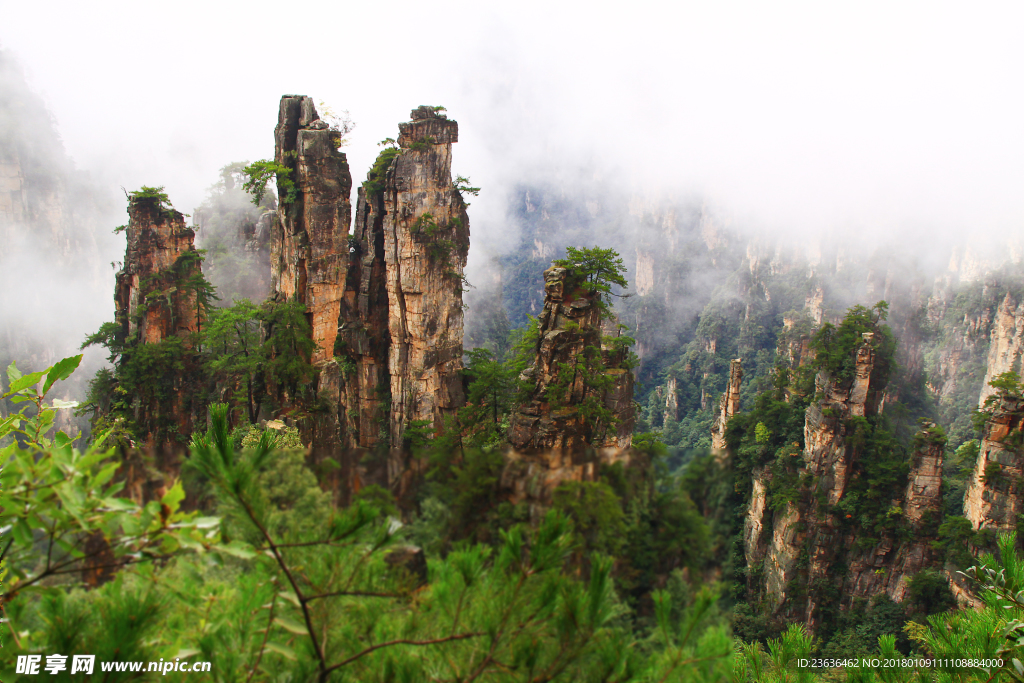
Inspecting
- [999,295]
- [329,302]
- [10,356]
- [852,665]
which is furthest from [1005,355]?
[10,356]

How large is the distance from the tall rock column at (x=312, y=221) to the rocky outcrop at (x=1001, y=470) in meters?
19.3

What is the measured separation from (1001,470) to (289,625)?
17476 millimetres

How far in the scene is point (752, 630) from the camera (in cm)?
239

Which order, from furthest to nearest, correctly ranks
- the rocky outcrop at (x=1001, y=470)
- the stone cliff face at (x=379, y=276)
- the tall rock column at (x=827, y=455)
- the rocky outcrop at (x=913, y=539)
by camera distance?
1. the stone cliff face at (x=379, y=276)
2. the tall rock column at (x=827, y=455)
3. the rocky outcrop at (x=913, y=539)
4. the rocky outcrop at (x=1001, y=470)

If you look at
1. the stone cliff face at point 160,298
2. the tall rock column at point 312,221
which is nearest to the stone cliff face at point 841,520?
the tall rock column at point 312,221

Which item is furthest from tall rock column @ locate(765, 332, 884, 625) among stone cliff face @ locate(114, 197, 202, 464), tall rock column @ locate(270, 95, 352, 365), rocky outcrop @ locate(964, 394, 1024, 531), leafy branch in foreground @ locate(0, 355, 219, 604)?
stone cliff face @ locate(114, 197, 202, 464)

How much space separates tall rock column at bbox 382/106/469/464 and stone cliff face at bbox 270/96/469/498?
3 centimetres

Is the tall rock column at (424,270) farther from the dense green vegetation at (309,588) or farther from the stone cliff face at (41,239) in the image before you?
the stone cliff face at (41,239)

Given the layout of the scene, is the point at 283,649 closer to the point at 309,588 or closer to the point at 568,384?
the point at 309,588

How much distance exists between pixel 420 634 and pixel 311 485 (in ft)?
1.86

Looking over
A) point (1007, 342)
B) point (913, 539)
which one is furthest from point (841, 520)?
point (1007, 342)

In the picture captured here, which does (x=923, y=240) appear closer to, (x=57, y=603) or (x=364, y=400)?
(x=364, y=400)

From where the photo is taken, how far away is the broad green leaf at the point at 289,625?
136cm

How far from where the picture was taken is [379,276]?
18625 mm
